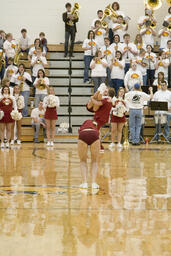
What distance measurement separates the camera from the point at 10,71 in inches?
706

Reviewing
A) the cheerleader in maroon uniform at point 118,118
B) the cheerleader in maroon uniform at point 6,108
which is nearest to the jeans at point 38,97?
the cheerleader in maroon uniform at point 6,108

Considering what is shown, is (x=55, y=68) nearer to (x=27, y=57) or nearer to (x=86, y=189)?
(x=27, y=57)

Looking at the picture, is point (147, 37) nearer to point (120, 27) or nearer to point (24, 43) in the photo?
point (120, 27)

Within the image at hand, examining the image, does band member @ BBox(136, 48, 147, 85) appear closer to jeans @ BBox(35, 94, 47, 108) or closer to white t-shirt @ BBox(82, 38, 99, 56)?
white t-shirt @ BBox(82, 38, 99, 56)

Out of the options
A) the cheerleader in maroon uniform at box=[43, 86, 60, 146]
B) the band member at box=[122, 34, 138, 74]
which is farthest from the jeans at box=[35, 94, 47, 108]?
the band member at box=[122, 34, 138, 74]

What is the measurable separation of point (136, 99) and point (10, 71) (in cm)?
465

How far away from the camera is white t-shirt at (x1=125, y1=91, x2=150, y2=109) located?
15.7 m

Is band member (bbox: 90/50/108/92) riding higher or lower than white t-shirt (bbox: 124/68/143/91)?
higher

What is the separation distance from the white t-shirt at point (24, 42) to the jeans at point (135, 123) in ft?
19.1

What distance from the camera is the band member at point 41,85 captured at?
16.6 m

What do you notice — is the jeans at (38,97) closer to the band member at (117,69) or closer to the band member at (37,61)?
the band member at (37,61)

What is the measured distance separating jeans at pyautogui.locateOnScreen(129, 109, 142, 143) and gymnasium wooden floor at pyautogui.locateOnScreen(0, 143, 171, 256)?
16.8 feet

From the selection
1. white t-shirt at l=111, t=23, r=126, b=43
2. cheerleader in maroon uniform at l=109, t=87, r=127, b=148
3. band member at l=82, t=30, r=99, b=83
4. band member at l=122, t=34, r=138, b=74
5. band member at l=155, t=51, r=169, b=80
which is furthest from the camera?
white t-shirt at l=111, t=23, r=126, b=43

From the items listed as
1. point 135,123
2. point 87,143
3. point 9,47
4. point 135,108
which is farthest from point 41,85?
point 87,143
